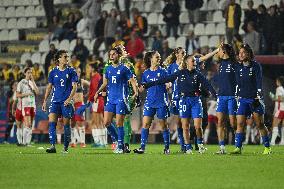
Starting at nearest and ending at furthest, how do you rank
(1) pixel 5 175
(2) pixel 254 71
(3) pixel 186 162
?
(1) pixel 5 175 → (3) pixel 186 162 → (2) pixel 254 71

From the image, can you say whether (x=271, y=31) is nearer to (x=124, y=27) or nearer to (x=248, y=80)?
(x=124, y=27)

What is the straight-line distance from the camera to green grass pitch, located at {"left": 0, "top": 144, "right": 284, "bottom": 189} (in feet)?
44.8

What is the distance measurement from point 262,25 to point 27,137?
29.7ft

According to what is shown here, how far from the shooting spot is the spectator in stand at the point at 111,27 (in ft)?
119

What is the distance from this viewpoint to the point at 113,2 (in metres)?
40.2

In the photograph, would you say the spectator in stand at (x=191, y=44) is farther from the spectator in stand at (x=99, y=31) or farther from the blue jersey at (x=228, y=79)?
the blue jersey at (x=228, y=79)

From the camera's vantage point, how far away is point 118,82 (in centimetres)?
2166

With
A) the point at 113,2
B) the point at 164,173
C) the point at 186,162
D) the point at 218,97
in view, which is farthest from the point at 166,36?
the point at 164,173

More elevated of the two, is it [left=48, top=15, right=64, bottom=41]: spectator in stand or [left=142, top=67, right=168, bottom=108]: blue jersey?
[left=48, top=15, right=64, bottom=41]: spectator in stand

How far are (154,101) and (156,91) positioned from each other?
238mm

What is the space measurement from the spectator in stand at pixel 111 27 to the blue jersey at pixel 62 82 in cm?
1422

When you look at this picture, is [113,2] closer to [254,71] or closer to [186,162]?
[254,71]

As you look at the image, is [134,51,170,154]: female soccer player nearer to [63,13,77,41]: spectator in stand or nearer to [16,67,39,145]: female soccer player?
[16,67,39,145]: female soccer player

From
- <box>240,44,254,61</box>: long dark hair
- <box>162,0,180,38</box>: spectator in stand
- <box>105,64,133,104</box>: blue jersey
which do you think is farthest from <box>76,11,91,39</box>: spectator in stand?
<box>240,44,254,61</box>: long dark hair
